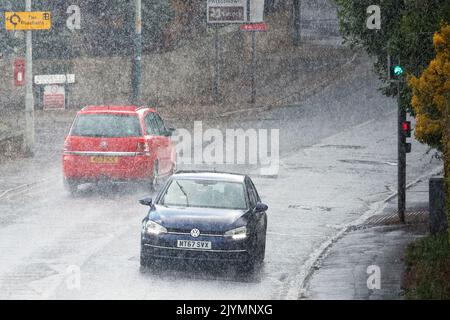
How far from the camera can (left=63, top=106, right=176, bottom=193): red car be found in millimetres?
25156

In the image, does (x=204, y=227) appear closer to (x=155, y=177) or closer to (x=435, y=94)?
(x=435, y=94)

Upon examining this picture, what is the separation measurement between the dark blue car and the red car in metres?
6.68

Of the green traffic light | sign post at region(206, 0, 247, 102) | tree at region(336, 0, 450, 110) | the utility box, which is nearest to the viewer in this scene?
tree at region(336, 0, 450, 110)

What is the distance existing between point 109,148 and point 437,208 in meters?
7.95

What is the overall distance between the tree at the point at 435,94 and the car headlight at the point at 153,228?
14.0ft

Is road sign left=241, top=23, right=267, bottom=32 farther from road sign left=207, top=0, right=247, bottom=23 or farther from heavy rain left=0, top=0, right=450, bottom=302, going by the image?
road sign left=207, top=0, right=247, bottom=23

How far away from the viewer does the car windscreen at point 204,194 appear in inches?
722

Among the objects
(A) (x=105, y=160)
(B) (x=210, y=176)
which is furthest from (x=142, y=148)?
(B) (x=210, y=176)

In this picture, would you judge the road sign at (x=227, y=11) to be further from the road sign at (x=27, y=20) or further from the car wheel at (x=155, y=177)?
the car wheel at (x=155, y=177)

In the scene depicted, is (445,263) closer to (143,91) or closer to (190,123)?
(190,123)

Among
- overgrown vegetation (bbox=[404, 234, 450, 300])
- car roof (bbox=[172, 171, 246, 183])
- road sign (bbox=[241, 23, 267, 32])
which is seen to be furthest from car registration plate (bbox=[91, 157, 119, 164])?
road sign (bbox=[241, 23, 267, 32])

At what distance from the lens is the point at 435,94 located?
1825cm

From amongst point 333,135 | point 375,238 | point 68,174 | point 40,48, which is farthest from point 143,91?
point 375,238
